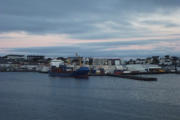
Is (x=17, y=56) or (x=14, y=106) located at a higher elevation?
(x=17, y=56)

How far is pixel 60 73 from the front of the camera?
5088 cm

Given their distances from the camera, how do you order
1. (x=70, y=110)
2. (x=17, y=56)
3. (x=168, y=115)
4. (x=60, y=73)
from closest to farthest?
(x=168, y=115)
(x=70, y=110)
(x=60, y=73)
(x=17, y=56)

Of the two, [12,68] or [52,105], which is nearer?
[52,105]

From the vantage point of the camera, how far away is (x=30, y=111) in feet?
50.5

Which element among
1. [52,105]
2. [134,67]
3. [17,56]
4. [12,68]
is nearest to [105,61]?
[134,67]

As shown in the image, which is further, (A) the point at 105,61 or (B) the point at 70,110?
(A) the point at 105,61

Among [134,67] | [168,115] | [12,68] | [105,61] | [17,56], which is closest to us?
[168,115]

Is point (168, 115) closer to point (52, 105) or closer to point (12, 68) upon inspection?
point (52, 105)

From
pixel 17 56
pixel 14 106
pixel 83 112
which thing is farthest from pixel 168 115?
pixel 17 56

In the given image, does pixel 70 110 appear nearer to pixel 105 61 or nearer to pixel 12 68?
pixel 105 61

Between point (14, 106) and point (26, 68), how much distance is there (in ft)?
289

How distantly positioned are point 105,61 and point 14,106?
257 feet

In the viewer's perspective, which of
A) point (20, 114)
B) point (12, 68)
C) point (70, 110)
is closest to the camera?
point (20, 114)

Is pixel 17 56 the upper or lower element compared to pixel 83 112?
upper
